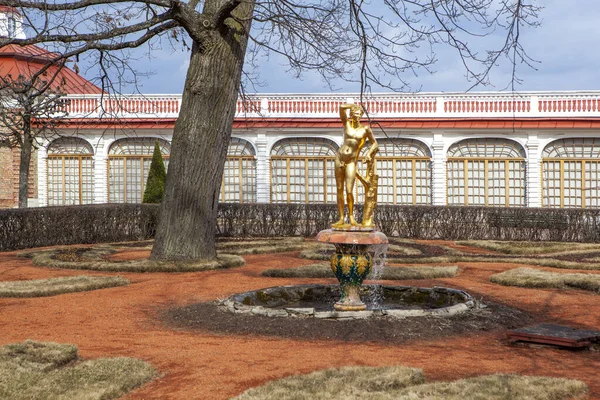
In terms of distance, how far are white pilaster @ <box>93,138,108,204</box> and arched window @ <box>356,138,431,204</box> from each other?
9311 mm

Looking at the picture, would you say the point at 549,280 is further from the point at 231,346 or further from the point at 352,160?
the point at 231,346

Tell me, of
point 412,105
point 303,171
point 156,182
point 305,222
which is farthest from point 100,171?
point 412,105

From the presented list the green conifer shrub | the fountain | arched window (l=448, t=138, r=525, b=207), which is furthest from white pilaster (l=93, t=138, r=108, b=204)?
the fountain

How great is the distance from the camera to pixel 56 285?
442 inches

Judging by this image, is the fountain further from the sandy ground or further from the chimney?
the chimney

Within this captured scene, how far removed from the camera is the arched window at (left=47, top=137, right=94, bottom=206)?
2917 centimetres

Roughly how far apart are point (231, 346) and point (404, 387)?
210cm

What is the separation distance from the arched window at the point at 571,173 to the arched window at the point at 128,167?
1343 centimetres

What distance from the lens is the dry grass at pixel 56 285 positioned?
10.7 metres

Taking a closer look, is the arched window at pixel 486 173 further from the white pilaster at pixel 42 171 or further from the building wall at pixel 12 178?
the building wall at pixel 12 178

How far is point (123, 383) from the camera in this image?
5.77 metres

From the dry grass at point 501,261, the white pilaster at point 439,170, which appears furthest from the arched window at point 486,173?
the dry grass at point 501,261

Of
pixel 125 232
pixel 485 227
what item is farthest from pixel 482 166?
pixel 125 232

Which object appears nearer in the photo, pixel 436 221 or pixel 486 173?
pixel 436 221
